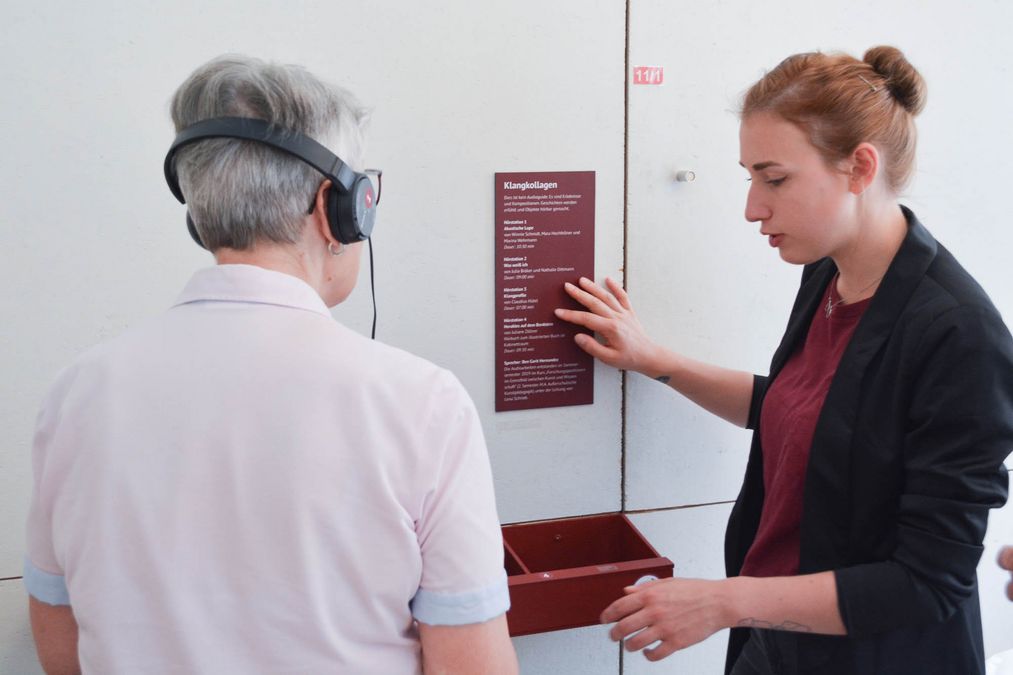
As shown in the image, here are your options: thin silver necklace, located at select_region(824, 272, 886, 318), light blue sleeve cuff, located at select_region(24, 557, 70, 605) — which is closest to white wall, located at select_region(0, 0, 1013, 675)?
thin silver necklace, located at select_region(824, 272, 886, 318)

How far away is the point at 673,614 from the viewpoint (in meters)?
1.35

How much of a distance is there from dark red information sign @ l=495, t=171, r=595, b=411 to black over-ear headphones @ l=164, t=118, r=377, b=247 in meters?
0.74

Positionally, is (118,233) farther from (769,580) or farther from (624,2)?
(769,580)

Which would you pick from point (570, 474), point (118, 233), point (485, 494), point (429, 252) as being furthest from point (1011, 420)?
point (118, 233)

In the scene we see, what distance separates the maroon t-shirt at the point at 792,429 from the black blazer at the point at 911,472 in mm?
61

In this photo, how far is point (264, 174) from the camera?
94 cm

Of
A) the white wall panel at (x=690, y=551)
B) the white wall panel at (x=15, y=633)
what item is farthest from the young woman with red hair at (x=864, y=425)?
the white wall panel at (x=15, y=633)

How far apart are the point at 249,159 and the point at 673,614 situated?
901mm

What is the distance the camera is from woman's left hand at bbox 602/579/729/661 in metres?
1.33

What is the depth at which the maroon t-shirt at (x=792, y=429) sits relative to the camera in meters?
1.46

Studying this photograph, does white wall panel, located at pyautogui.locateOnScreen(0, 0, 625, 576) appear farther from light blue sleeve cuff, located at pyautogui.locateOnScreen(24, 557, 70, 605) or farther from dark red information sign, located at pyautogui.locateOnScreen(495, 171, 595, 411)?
light blue sleeve cuff, located at pyautogui.locateOnScreen(24, 557, 70, 605)

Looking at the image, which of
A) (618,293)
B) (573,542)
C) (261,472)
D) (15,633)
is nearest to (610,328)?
(618,293)

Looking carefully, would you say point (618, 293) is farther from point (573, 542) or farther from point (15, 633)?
point (15, 633)

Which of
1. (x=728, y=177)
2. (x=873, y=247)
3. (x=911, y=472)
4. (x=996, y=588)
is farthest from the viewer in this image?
(x=996, y=588)
